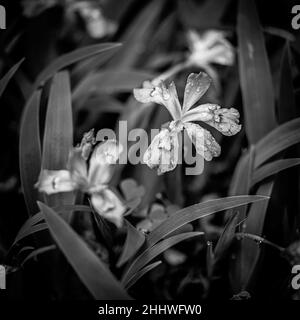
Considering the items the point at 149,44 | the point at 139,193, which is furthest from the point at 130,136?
the point at 149,44

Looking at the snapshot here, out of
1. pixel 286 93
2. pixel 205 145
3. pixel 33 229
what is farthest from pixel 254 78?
pixel 33 229

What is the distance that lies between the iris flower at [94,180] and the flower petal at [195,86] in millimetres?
134

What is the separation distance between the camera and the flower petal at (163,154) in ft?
1.88

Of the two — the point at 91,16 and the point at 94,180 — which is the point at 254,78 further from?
the point at 91,16

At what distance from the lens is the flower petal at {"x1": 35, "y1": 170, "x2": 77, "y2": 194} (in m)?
0.56

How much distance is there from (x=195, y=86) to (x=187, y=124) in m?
0.06

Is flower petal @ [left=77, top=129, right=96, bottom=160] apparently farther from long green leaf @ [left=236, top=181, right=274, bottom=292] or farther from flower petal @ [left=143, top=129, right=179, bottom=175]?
long green leaf @ [left=236, top=181, right=274, bottom=292]

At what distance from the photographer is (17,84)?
3.22 ft

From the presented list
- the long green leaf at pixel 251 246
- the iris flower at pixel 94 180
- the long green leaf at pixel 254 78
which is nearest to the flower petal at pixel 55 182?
the iris flower at pixel 94 180

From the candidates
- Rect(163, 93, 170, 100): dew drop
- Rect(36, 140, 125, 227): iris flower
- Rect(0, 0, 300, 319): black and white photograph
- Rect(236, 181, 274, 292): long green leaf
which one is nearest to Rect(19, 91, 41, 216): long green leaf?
Rect(0, 0, 300, 319): black and white photograph

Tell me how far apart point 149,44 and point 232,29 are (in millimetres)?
297

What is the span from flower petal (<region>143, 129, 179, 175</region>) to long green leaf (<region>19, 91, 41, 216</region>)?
236mm

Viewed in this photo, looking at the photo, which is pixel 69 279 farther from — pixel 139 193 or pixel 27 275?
pixel 139 193

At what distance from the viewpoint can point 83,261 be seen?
0.53m
